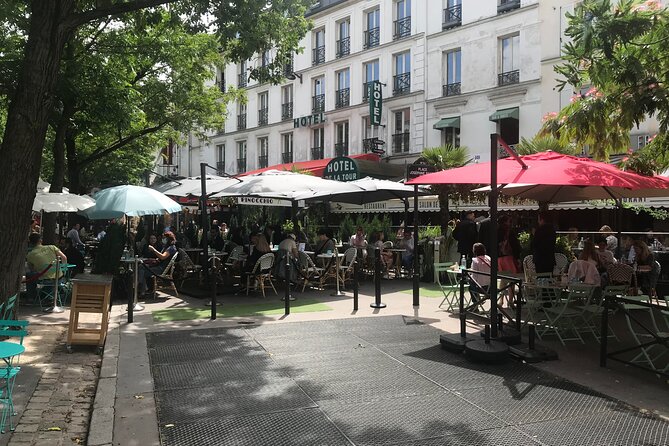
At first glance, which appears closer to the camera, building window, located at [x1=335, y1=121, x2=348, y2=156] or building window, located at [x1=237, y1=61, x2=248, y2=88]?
building window, located at [x1=335, y1=121, x2=348, y2=156]

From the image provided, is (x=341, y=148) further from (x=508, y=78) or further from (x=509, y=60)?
(x=509, y=60)

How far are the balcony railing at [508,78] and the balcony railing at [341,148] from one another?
8.86 meters

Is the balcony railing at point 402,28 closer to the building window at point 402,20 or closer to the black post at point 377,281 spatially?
the building window at point 402,20

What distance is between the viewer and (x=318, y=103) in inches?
1192

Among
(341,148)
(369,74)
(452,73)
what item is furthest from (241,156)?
(452,73)

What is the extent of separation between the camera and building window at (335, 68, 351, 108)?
93.7 feet

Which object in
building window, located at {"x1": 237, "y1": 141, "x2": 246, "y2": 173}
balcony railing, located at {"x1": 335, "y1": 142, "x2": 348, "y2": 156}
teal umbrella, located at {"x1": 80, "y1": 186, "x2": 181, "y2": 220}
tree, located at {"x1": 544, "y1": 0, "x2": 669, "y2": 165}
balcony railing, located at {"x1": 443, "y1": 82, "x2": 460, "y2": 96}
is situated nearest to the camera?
tree, located at {"x1": 544, "y1": 0, "x2": 669, "y2": 165}

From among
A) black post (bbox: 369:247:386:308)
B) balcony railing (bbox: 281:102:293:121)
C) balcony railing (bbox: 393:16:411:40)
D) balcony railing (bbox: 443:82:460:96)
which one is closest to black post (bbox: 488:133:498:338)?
black post (bbox: 369:247:386:308)

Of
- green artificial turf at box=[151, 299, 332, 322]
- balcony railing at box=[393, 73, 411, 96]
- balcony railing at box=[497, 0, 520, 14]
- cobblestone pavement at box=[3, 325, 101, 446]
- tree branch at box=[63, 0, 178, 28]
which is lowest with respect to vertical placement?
cobblestone pavement at box=[3, 325, 101, 446]

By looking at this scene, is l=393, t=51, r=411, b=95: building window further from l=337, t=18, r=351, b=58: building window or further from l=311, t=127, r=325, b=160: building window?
l=311, t=127, r=325, b=160: building window

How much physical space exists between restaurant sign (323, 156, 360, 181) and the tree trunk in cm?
1397

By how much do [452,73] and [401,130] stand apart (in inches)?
138

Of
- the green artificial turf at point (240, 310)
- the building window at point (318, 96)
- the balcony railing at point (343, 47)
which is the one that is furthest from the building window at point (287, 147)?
the green artificial turf at point (240, 310)

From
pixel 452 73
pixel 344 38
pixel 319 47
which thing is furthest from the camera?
pixel 319 47
